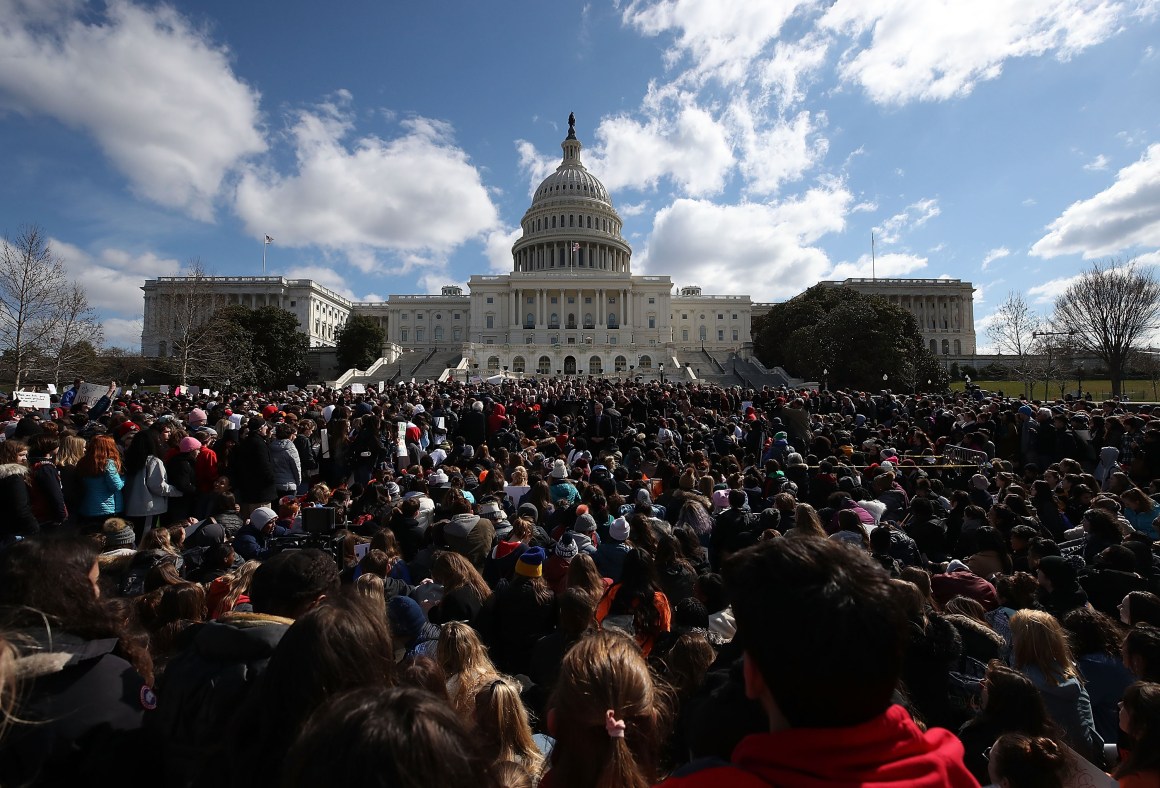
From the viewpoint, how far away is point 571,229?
100 m

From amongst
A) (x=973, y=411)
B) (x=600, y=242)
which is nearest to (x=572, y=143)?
(x=600, y=242)

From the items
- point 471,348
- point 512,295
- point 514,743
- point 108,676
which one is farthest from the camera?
point 512,295

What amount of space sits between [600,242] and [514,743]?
101284 millimetres

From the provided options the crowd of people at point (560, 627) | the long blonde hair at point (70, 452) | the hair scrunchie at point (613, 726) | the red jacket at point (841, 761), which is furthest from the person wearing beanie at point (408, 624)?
the long blonde hair at point (70, 452)

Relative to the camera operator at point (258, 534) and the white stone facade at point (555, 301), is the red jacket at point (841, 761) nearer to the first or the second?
the camera operator at point (258, 534)

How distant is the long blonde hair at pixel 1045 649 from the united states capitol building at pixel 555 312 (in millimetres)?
60523

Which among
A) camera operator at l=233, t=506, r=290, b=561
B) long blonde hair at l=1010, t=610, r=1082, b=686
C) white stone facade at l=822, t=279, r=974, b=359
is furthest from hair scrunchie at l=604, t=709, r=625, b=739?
white stone facade at l=822, t=279, r=974, b=359

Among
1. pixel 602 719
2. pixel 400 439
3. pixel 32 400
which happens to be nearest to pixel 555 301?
pixel 32 400

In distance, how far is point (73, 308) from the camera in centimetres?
3250

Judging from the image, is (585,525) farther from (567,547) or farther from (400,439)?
(400,439)

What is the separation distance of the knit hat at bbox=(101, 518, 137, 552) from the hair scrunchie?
7.37 meters

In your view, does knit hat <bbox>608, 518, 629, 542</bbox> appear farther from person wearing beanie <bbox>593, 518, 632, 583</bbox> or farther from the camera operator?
the camera operator

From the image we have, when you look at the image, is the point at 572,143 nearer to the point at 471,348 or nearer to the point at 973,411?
the point at 471,348

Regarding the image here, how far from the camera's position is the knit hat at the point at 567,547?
672 centimetres
